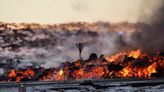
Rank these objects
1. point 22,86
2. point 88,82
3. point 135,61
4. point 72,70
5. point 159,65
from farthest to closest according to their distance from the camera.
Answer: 1. point 72,70
2. point 135,61
3. point 159,65
4. point 88,82
5. point 22,86

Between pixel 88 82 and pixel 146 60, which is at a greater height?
pixel 146 60

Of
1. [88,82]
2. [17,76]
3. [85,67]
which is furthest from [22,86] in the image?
[85,67]

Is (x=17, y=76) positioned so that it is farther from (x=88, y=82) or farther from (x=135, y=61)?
(x=88, y=82)

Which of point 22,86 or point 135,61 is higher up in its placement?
point 135,61

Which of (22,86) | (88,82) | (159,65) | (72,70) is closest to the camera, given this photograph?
(22,86)

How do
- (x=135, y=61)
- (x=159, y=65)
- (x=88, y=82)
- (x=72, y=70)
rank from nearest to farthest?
(x=88, y=82) → (x=159, y=65) → (x=135, y=61) → (x=72, y=70)

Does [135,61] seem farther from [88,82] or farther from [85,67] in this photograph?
[88,82]

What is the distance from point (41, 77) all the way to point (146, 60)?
2777cm

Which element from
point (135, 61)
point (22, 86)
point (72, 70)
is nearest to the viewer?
point (22, 86)

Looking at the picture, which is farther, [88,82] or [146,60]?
[146,60]

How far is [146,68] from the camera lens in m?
81.5

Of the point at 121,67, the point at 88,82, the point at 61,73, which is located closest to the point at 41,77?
the point at 61,73

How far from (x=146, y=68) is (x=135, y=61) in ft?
12.9

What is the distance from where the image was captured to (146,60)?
261 feet
